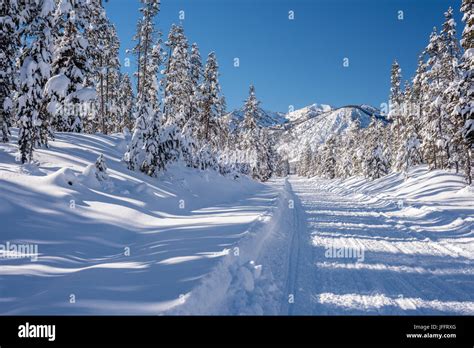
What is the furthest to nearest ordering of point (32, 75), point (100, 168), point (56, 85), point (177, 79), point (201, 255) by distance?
point (177, 79), point (56, 85), point (100, 168), point (32, 75), point (201, 255)

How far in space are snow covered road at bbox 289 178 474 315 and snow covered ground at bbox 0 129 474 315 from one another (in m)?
0.03

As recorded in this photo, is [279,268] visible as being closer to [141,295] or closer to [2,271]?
[141,295]

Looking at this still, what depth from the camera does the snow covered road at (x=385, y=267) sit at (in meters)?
5.80

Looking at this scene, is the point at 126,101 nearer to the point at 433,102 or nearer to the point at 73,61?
the point at 73,61

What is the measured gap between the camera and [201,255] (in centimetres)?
777

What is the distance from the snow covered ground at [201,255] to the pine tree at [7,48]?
2.37 meters

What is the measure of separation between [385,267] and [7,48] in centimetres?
1458

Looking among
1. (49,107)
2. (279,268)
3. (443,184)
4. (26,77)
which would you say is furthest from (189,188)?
(443,184)

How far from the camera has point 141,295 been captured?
546cm

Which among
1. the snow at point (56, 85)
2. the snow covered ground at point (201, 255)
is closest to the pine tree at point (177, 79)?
the snow at point (56, 85)

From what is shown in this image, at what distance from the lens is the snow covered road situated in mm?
5805

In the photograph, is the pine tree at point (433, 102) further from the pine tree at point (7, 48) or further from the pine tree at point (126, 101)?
the pine tree at point (126, 101)

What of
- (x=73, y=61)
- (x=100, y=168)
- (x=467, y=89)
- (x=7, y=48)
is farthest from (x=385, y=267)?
(x=73, y=61)

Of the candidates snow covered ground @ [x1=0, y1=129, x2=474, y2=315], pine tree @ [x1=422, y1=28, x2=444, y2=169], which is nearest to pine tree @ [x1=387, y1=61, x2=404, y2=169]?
pine tree @ [x1=422, y1=28, x2=444, y2=169]
